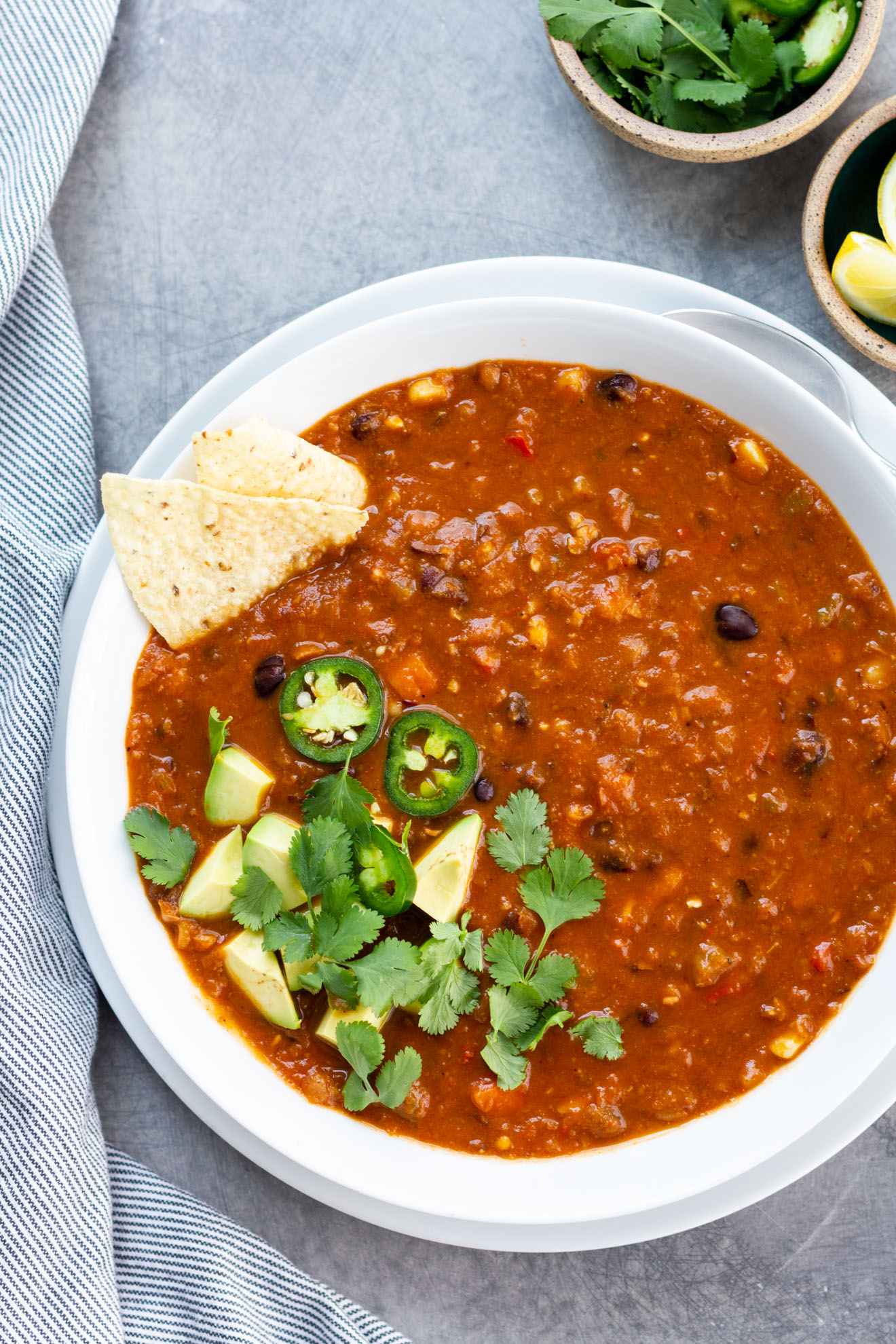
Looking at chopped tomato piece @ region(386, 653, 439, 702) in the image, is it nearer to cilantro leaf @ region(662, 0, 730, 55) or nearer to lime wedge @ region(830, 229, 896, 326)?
lime wedge @ region(830, 229, 896, 326)

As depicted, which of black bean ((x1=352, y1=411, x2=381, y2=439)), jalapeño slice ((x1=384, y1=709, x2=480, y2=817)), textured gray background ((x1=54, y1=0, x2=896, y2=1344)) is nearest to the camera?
jalapeño slice ((x1=384, y1=709, x2=480, y2=817))

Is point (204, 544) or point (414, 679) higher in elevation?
point (204, 544)

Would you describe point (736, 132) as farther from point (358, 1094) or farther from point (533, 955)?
point (358, 1094)

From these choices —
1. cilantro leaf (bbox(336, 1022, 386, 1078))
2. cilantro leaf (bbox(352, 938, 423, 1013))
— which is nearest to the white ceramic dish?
cilantro leaf (bbox(336, 1022, 386, 1078))

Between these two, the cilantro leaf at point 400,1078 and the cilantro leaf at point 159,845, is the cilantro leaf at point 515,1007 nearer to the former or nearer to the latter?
the cilantro leaf at point 400,1078

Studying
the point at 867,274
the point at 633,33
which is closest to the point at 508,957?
the point at 867,274

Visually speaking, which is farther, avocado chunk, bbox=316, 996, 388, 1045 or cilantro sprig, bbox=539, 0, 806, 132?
cilantro sprig, bbox=539, 0, 806, 132
